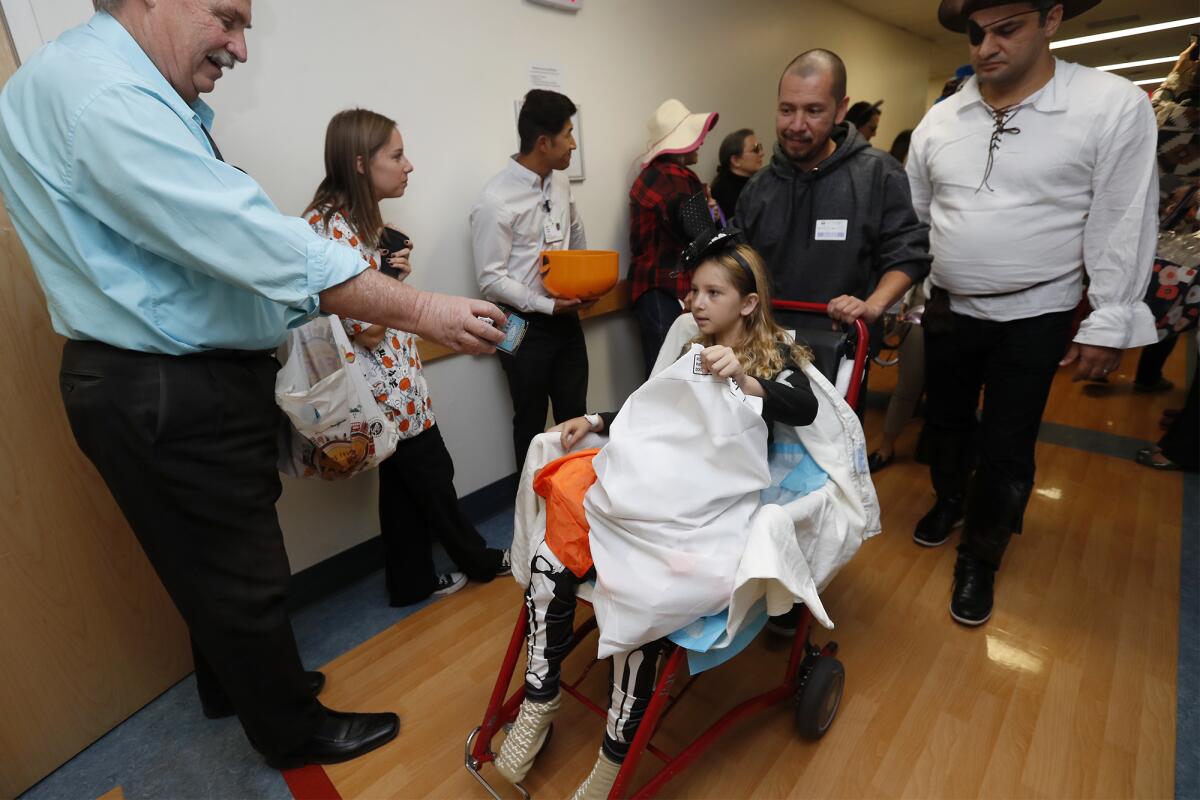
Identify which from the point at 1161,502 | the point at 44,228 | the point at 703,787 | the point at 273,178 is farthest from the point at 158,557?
the point at 1161,502

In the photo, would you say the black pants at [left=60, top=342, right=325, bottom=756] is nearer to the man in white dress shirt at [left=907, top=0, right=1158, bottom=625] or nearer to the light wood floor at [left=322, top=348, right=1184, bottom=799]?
the light wood floor at [left=322, top=348, right=1184, bottom=799]

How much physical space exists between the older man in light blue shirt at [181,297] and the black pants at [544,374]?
3.87ft

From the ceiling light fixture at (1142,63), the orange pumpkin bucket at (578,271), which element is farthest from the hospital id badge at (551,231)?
the ceiling light fixture at (1142,63)

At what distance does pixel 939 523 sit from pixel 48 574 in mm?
2935

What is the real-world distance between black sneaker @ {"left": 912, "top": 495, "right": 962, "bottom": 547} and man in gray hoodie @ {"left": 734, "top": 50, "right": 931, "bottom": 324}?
41.5 inches

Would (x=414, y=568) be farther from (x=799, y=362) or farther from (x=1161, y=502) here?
(x=1161, y=502)

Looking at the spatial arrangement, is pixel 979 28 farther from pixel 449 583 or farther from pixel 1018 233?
pixel 449 583

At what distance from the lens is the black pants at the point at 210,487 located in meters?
1.12

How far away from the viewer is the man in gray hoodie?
5.62 ft

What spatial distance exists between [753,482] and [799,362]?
0.41 metres

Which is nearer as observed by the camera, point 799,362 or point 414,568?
point 799,362

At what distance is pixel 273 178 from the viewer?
1.83 metres

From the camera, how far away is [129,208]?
0.95 metres

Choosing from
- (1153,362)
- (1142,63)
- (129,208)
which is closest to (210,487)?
(129,208)
